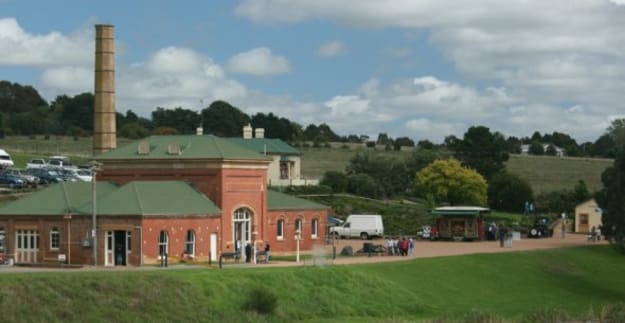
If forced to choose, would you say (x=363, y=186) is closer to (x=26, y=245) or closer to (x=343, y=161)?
(x=343, y=161)

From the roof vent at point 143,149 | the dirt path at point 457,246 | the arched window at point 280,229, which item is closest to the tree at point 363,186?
the dirt path at point 457,246

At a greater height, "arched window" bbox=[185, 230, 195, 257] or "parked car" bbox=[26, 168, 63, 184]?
"parked car" bbox=[26, 168, 63, 184]

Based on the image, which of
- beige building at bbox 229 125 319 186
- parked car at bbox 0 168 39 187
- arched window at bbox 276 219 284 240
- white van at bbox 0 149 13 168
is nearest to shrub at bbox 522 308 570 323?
arched window at bbox 276 219 284 240

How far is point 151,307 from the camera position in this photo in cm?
4397

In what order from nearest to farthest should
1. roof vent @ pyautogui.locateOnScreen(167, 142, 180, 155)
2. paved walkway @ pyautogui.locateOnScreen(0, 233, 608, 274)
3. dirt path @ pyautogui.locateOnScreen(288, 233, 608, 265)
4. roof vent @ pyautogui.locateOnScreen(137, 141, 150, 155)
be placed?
paved walkway @ pyautogui.locateOnScreen(0, 233, 608, 274) < dirt path @ pyautogui.locateOnScreen(288, 233, 608, 265) < roof vent @ pyautogui.locateOnScreen(167, 142, 180, 155) < roof vent @ pyautogui.locateOnScreen(137, 141, 150, 155)

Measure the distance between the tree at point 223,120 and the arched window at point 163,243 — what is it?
112m

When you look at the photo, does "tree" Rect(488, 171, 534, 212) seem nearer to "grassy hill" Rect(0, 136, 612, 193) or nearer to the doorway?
"grassy hill" Rect(0, 136, 612, 193)

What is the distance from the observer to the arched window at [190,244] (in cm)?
5861

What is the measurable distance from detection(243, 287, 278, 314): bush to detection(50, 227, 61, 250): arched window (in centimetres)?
1504

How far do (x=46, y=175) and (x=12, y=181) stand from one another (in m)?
5.05

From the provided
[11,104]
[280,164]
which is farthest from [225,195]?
[11,104]

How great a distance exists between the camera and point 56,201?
59.6 metres

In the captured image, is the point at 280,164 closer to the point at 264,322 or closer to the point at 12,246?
the point at 12,246

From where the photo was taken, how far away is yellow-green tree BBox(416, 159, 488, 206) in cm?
10162
